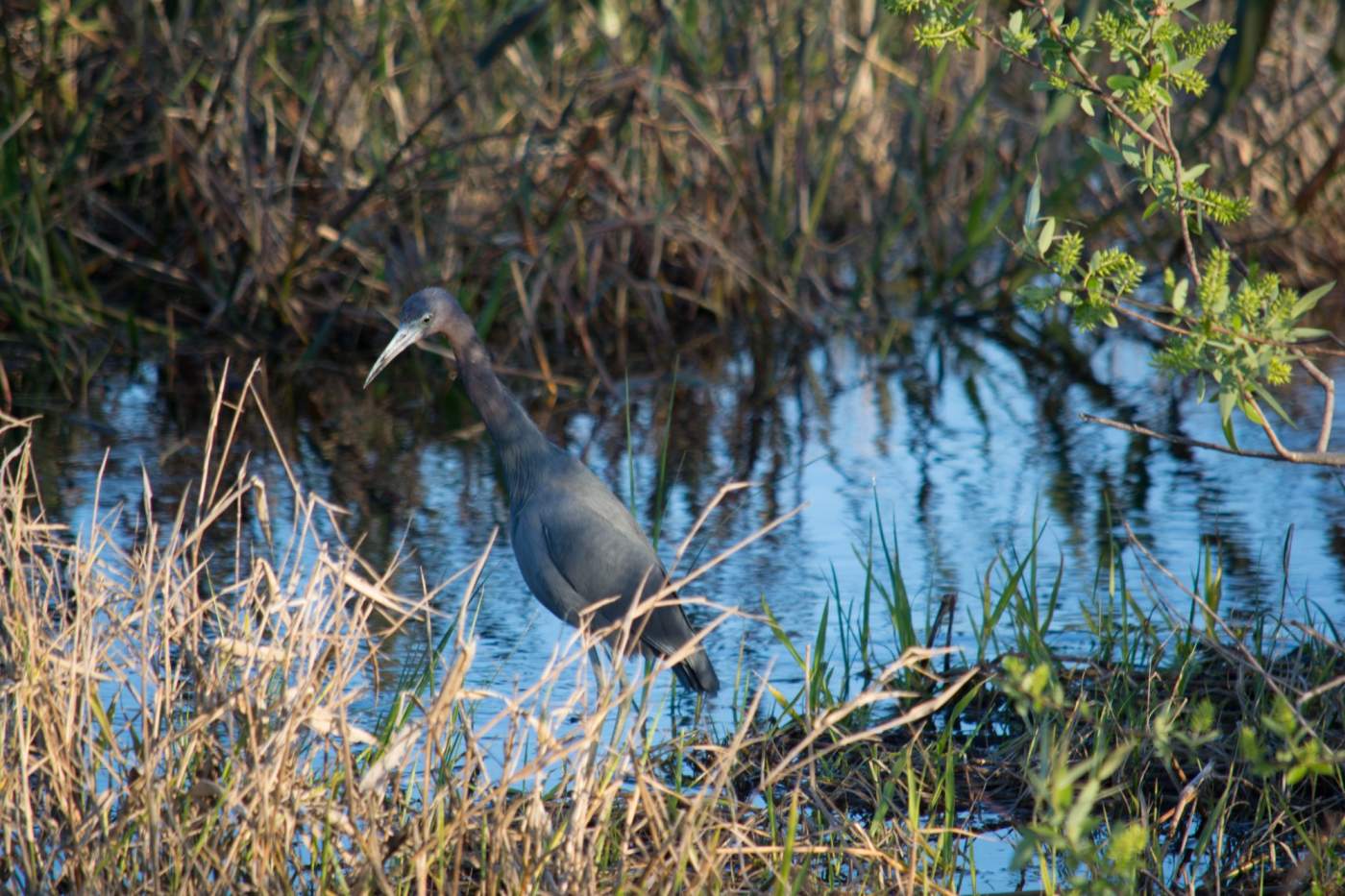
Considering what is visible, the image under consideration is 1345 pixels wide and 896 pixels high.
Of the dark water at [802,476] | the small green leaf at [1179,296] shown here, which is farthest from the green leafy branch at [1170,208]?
the dark water at [802,476]

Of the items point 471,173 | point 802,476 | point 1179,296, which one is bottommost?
point 802,476

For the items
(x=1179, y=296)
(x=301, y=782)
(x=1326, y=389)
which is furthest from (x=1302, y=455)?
(x=301, y=782)

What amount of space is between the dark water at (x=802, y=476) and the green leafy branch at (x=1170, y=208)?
44.2 inches

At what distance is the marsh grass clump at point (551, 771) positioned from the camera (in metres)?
2.38

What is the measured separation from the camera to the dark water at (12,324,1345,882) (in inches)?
183

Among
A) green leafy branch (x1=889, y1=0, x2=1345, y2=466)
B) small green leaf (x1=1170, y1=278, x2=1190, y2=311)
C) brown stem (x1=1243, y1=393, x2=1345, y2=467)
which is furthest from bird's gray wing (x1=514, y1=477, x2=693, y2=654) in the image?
small green leaf (x1=1170, y1=278, x2=1190, y2=311)

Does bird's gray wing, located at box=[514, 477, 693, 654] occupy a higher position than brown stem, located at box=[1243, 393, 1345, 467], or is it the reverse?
brown stem, located at box=[1243, 393, 1345, 467]

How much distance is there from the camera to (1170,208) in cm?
269

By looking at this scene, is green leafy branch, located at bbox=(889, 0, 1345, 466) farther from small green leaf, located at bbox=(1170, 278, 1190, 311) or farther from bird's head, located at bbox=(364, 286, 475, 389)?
bird's head, located at bbox=(364, 286, 475, 389)

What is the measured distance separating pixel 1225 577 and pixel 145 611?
10.1 feet

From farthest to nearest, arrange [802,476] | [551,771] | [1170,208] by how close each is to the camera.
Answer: [802,476]
[551,771]
[1170,208]

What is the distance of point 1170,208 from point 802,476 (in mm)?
3355

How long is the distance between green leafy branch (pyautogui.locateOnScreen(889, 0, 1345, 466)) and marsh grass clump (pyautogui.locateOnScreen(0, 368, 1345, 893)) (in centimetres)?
43

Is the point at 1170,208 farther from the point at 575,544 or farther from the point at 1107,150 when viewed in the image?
the point at 575,544
